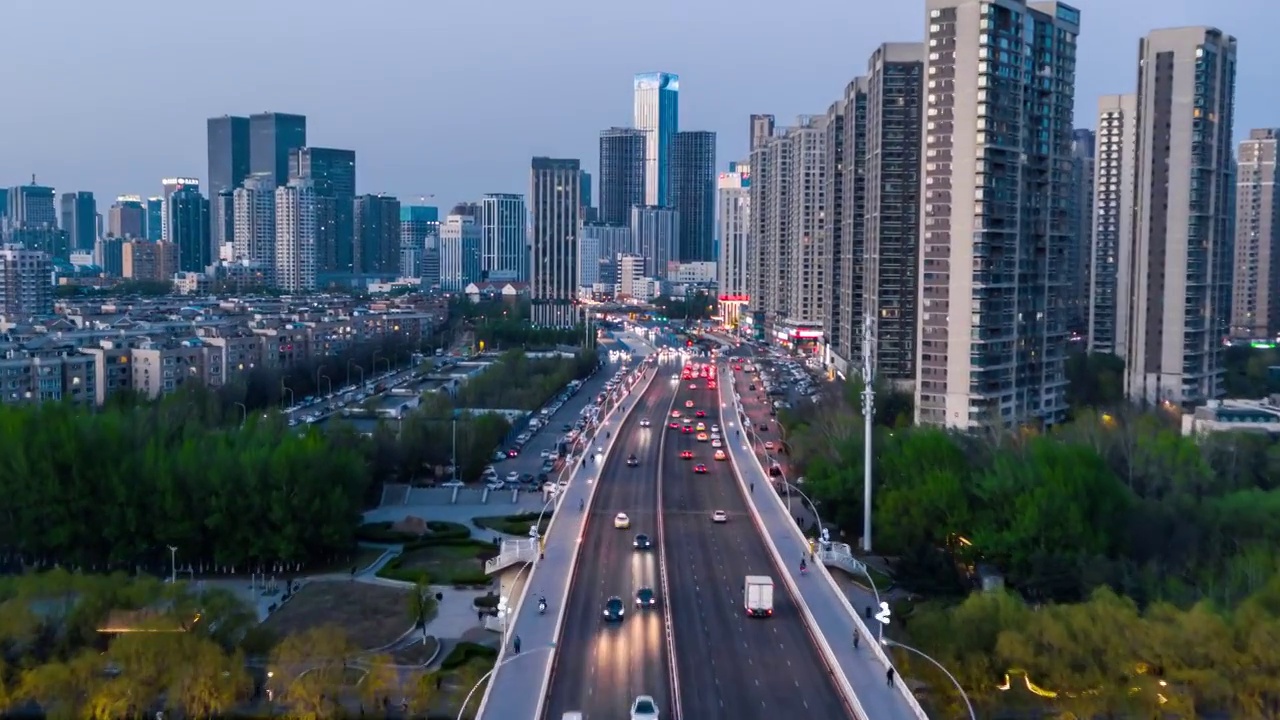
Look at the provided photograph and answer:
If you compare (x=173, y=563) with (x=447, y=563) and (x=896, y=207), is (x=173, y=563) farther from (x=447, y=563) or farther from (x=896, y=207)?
(x=896, y=207)

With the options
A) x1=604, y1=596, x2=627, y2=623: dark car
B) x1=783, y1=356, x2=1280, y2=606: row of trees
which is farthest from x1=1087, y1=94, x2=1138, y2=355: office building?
x1=604, y1=596, x2=627, y2=623: dark car

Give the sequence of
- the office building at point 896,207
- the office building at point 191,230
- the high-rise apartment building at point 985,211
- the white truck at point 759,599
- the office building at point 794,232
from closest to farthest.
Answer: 1. the white truck at point 759,599
2. the high-rise apartment building at point 985,211
3. the office building at point 896,207
4. the office building at point 794,232
5. the office building at point 191,230

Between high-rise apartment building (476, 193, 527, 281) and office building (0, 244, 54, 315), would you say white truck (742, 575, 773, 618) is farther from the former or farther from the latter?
high-rise apartment building (476, 193, 527, 281)

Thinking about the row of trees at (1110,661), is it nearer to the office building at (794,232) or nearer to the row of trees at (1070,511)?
the row of trees at (1070,511)

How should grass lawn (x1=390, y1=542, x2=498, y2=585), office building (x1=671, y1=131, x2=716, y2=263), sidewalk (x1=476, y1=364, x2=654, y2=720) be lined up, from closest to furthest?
sidewalk (x1=476, y1=364, x2=654, y2=720) < grass lawn (x1=390, y1=542, x2=498, y2=585) < office building (x1=671, y1=131, x2=716, y2=263)

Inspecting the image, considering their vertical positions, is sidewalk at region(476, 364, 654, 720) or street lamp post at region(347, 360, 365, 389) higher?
street lamp post at region(347, 360, 365, 389)

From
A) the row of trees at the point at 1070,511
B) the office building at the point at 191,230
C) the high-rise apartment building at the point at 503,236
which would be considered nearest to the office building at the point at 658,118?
the high-rise apartment building at the point at 503,236

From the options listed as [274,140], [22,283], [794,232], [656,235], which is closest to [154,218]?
[274,140]
